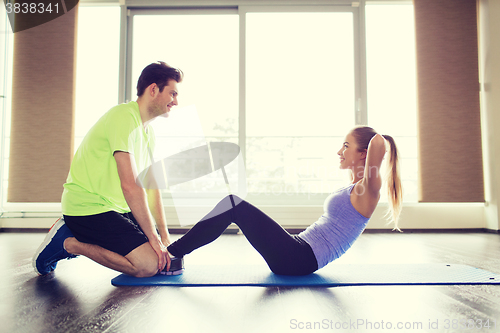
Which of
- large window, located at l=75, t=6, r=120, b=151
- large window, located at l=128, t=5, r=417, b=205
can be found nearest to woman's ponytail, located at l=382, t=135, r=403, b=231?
large window, located at l=128, t=5, r=417, b=205

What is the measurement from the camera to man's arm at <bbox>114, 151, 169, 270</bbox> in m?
1.32

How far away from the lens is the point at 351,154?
1504mm

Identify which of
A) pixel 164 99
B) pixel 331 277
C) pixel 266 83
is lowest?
pixel 331 277

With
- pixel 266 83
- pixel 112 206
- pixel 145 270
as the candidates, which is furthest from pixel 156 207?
pixel 266 83

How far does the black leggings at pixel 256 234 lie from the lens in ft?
4.43

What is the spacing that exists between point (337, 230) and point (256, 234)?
36 centimetres

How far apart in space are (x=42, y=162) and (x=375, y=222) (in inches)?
145

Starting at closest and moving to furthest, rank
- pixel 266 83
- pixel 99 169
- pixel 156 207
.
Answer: pixel 99 169
pixel 156 207
pixel 266 83

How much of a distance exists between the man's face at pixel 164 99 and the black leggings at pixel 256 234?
588mm

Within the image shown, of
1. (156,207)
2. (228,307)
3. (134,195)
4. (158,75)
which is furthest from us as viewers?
(156,207)

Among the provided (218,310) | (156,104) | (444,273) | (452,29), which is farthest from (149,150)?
(452,29)

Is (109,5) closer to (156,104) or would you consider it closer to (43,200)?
(43,200)

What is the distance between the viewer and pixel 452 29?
349 cm

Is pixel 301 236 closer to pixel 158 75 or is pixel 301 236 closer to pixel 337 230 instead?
pixel 337 230
